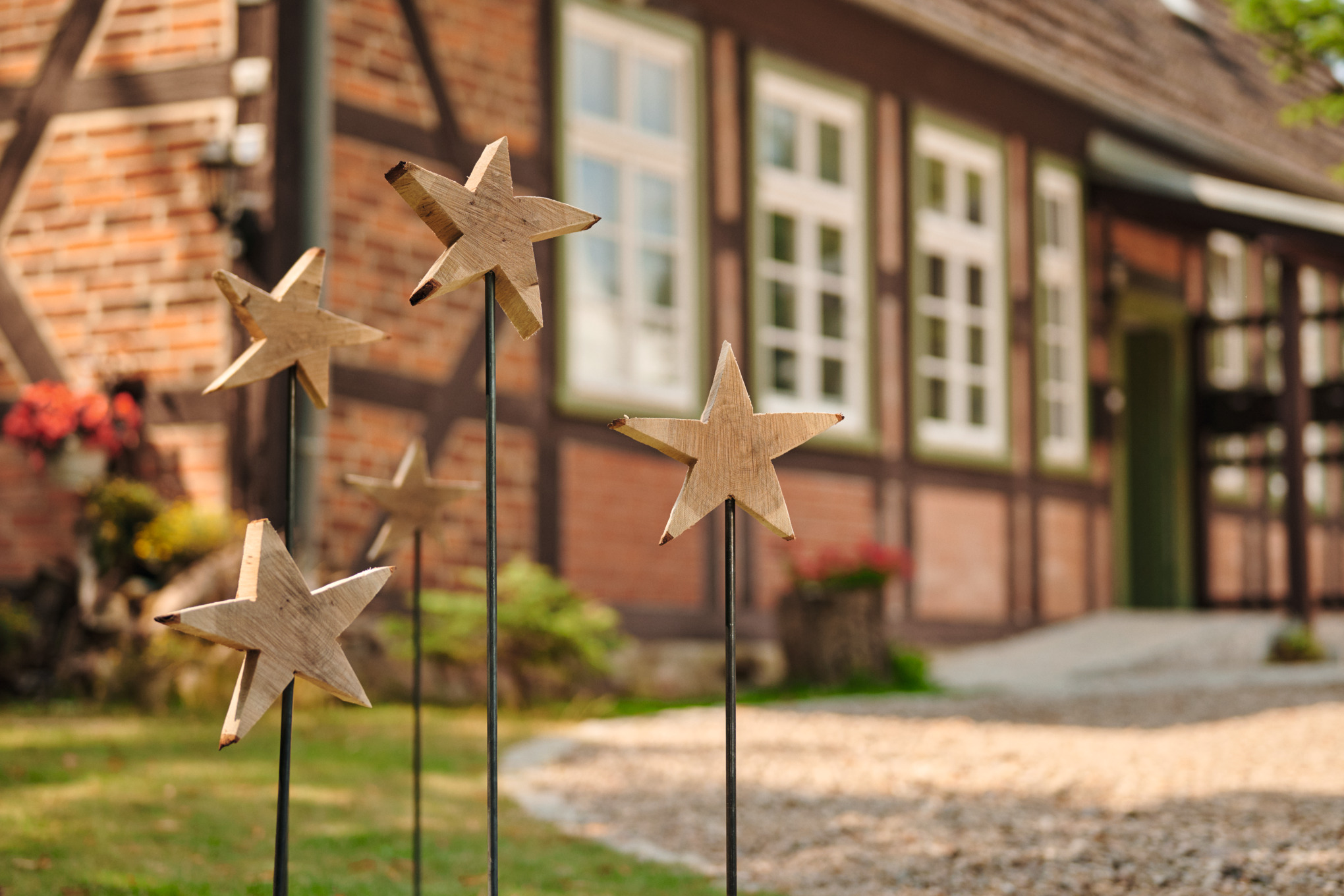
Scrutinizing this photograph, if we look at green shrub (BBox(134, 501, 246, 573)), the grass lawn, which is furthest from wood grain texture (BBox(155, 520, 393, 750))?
green shrub (BBox(134, 501, 246, 573))

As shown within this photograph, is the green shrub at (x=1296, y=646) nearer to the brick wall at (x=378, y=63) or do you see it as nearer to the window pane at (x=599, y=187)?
the window pane at (x=599, y=187)

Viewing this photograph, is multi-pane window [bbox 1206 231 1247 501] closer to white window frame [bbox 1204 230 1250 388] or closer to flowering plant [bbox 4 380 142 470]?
white window frame [bbox 1204 230 1250 388]

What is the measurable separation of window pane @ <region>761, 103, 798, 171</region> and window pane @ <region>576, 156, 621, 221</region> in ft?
4.42

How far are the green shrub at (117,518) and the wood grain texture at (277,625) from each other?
429 centimetres

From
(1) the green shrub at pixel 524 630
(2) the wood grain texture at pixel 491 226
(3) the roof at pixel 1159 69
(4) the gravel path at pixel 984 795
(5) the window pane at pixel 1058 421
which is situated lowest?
(4) the gravel path at pixel 984 795

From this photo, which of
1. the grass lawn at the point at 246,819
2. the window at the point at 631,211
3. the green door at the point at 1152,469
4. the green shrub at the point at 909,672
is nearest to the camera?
the grass lawn at the point at 246,819

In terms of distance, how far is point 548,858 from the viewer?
3531 mm

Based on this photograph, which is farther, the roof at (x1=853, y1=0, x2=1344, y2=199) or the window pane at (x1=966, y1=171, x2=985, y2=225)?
the window pane at (x1=966, y1=171, x2=985, y2=225)

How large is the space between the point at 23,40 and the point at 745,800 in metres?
5.08

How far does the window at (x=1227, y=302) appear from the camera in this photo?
12.4 metres

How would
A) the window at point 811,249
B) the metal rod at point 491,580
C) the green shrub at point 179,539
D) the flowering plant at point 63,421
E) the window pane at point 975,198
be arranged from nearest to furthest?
the metal rod at point 491,580, the green shrub at point 179,539, the flowering plant at point 63,421, the window at point 811,249, the window pane at point 975,198

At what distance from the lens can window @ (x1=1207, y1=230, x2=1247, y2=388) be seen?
12.4m

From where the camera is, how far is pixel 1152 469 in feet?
38.6

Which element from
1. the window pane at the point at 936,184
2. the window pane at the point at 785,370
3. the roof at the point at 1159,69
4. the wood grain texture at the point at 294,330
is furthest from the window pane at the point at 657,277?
the wood grain texture at the point at 294,330
